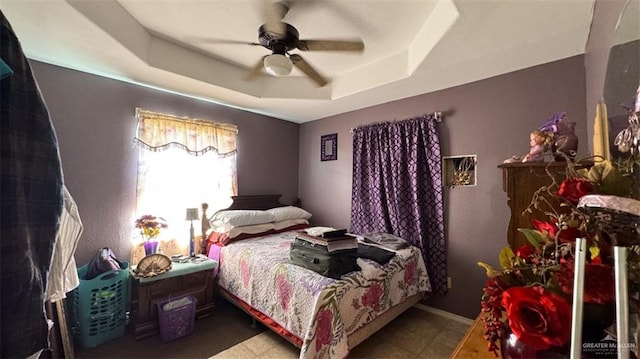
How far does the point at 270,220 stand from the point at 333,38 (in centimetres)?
215

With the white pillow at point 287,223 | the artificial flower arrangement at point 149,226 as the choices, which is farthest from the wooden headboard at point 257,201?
the artificial flower arrangement at point 149,226

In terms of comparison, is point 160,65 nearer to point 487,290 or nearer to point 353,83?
point 353,83

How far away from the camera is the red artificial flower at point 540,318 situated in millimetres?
491

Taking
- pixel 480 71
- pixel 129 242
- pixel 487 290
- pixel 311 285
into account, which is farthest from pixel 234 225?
pixel 480 71

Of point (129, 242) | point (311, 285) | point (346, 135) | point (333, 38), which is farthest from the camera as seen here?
point (346, 135)

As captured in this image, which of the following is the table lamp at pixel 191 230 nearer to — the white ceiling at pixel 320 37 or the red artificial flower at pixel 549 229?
the white ceiling at pixel 320 37

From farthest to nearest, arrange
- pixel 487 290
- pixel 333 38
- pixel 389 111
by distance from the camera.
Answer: pixel 389 111, pixel 333 38, pixel 487 290

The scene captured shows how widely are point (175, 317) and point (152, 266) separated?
0.49 m

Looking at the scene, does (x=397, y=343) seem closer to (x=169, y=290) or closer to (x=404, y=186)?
(x=404, y=186)

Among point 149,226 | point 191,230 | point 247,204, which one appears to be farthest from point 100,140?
point 247,204

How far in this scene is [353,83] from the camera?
2.75 m

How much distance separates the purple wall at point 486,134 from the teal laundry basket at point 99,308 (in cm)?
297

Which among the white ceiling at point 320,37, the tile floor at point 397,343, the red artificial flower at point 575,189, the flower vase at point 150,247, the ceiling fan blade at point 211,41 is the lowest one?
the tile floor at point 397,343

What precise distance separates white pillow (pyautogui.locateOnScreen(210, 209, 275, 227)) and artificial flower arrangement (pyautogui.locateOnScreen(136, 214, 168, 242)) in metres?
0.54
